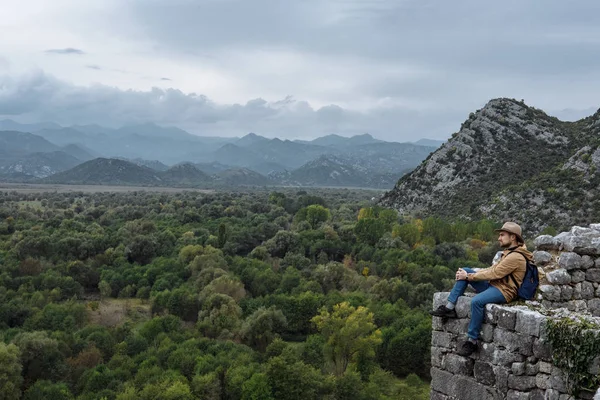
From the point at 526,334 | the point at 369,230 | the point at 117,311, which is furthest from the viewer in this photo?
the point at 369,230

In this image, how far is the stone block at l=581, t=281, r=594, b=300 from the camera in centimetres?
690

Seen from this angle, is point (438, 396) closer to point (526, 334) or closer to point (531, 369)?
point (531, 369)

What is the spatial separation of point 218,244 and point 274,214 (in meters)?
28.9

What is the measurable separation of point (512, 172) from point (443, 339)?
231 ft

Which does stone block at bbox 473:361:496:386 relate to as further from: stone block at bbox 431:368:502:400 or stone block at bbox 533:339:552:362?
stone block at bbox 533:339:552:362

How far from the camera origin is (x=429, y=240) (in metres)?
57.1

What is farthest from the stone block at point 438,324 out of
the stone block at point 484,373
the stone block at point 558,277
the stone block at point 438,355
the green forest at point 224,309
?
the green forest at point 224,309

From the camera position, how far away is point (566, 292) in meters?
6.78

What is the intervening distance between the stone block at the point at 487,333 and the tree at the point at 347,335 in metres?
24.7

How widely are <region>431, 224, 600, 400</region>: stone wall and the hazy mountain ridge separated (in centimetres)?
5019

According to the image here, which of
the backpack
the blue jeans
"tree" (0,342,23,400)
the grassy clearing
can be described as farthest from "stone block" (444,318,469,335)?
the grassy clearing

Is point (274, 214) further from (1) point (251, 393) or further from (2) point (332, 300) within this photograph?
(1) point (251, 393)

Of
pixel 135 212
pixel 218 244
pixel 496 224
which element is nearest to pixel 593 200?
pixel 496 224

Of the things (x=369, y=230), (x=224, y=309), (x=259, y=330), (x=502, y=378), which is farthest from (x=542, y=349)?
(x=369, y=230)
